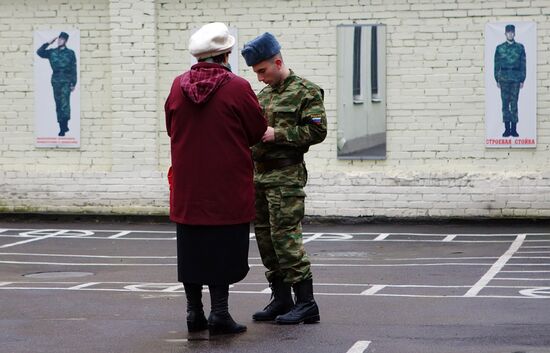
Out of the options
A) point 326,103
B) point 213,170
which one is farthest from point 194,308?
point 326,103

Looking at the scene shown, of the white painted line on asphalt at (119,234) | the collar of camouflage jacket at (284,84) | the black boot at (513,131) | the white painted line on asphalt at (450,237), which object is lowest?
the white painted line on asphalt at (450,237)

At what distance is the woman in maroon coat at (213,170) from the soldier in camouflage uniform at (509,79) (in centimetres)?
1154

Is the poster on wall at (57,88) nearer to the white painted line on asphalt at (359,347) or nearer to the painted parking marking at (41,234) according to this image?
the painted parking marking at (41,234)

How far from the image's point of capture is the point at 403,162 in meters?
19.0

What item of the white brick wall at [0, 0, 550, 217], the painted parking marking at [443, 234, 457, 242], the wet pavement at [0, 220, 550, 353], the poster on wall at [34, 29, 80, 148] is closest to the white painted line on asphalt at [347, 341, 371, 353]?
the wet pavement at [0, 220, 550, 353]

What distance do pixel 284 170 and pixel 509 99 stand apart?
11.2 meters

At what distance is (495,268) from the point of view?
12672mm

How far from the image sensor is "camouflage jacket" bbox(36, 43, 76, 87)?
20.1 meters

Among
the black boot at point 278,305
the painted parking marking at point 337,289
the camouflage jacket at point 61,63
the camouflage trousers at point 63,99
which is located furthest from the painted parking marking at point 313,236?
the black boot at point 278,305

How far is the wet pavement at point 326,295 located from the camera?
753 cm

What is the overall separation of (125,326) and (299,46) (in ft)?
37.8

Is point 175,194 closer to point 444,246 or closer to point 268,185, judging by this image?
point 268,185

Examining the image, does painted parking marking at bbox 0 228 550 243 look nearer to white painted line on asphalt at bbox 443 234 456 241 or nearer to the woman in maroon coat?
white painted line on asphalt at bbox 443 234 456 241

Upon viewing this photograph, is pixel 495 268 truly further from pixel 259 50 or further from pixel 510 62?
pixel 510 62
